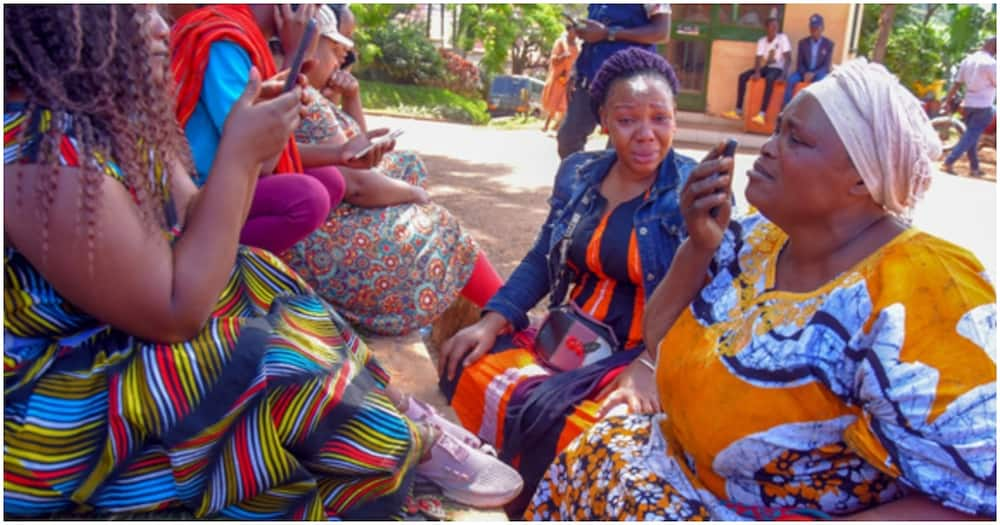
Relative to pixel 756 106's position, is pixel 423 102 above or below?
below

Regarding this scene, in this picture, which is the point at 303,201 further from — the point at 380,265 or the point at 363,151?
the point at 380,265

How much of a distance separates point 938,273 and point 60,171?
1.54 metres

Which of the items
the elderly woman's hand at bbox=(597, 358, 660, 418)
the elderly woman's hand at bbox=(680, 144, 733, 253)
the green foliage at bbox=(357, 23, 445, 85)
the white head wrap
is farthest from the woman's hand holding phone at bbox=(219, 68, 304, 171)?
the green foliage at bbox=(357, 23, 445, 85)

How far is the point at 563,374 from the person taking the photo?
261cm

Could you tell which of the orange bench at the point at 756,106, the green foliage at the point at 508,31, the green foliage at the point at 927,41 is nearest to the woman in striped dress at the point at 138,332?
the orange bench at the point at 756,106

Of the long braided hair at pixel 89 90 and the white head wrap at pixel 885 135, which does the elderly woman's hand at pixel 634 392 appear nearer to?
the white head wrap at pixel 885 135

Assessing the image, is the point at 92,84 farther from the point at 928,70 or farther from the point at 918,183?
the point at 928,70

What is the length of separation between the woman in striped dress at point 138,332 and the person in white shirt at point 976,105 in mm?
11660

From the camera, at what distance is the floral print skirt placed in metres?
3.18

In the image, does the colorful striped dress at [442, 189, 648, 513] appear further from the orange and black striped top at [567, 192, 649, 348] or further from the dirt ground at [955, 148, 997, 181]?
the dirt ground at [955, 148, 997, 181]

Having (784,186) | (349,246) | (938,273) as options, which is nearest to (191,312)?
(784,186)

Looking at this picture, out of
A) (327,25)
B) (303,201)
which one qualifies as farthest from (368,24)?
(303,201)

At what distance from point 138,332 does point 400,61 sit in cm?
1777

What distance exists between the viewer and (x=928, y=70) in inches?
675
